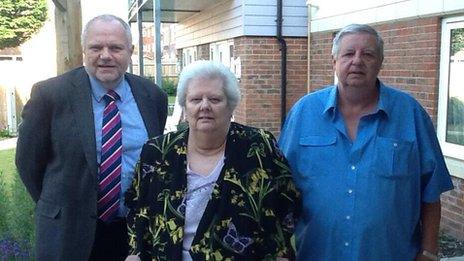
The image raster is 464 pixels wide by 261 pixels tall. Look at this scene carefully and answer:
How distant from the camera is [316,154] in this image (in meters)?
2.50

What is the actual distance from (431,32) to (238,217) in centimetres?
449

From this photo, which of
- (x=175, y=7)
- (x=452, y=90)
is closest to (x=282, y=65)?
(x=452, y=90)

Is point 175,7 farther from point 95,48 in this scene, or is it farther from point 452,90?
point 95,48

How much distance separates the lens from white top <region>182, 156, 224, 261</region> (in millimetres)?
2326

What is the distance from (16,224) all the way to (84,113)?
2.29 metres

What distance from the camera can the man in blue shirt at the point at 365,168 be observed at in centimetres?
243

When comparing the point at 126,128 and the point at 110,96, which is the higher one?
the point at 110,96

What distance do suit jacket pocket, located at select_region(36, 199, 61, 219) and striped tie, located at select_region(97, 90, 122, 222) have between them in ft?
0.68

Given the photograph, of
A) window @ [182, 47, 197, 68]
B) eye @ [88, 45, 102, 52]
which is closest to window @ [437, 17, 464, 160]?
eye @ [88, 45, 102, 52]

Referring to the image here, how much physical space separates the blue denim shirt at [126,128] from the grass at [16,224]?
1545 millimetres

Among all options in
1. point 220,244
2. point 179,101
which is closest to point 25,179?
point 179,101

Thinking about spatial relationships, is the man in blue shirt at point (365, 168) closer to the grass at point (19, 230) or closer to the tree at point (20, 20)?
the grass at point (19, 230)

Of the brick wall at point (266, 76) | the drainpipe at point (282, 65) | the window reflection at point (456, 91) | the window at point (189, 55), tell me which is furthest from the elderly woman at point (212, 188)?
the window at point (189, 55)

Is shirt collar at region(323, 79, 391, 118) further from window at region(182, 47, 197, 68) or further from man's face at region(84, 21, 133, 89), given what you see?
window at region(182, 47, 197, 68)
